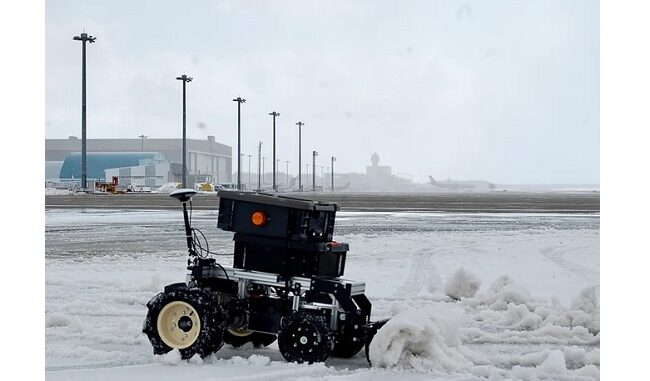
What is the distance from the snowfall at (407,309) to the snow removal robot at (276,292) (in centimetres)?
16

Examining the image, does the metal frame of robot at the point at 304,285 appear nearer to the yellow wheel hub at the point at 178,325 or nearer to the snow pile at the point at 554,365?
the yellow wheel hub at the point at 178,325

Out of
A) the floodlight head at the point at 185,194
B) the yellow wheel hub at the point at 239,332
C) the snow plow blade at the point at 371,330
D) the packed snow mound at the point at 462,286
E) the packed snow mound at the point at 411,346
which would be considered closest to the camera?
the packed snow mound at the point at 411,346

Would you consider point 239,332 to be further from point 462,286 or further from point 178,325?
point 462,286

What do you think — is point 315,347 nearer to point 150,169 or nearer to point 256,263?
point 256,263

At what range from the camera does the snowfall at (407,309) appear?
5254 mm

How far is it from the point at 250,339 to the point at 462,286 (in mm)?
3413

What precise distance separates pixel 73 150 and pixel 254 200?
335 ft

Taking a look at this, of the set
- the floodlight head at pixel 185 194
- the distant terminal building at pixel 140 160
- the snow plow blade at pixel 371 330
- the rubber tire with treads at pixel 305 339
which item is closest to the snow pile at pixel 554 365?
the snow plow blade at pixel 371 330

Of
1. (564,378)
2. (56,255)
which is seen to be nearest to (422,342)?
(564,378)

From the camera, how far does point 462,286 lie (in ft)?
28.7

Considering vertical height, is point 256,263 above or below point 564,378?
above

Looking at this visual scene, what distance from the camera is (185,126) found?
3812cm

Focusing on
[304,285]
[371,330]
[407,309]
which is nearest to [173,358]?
[304,285]
